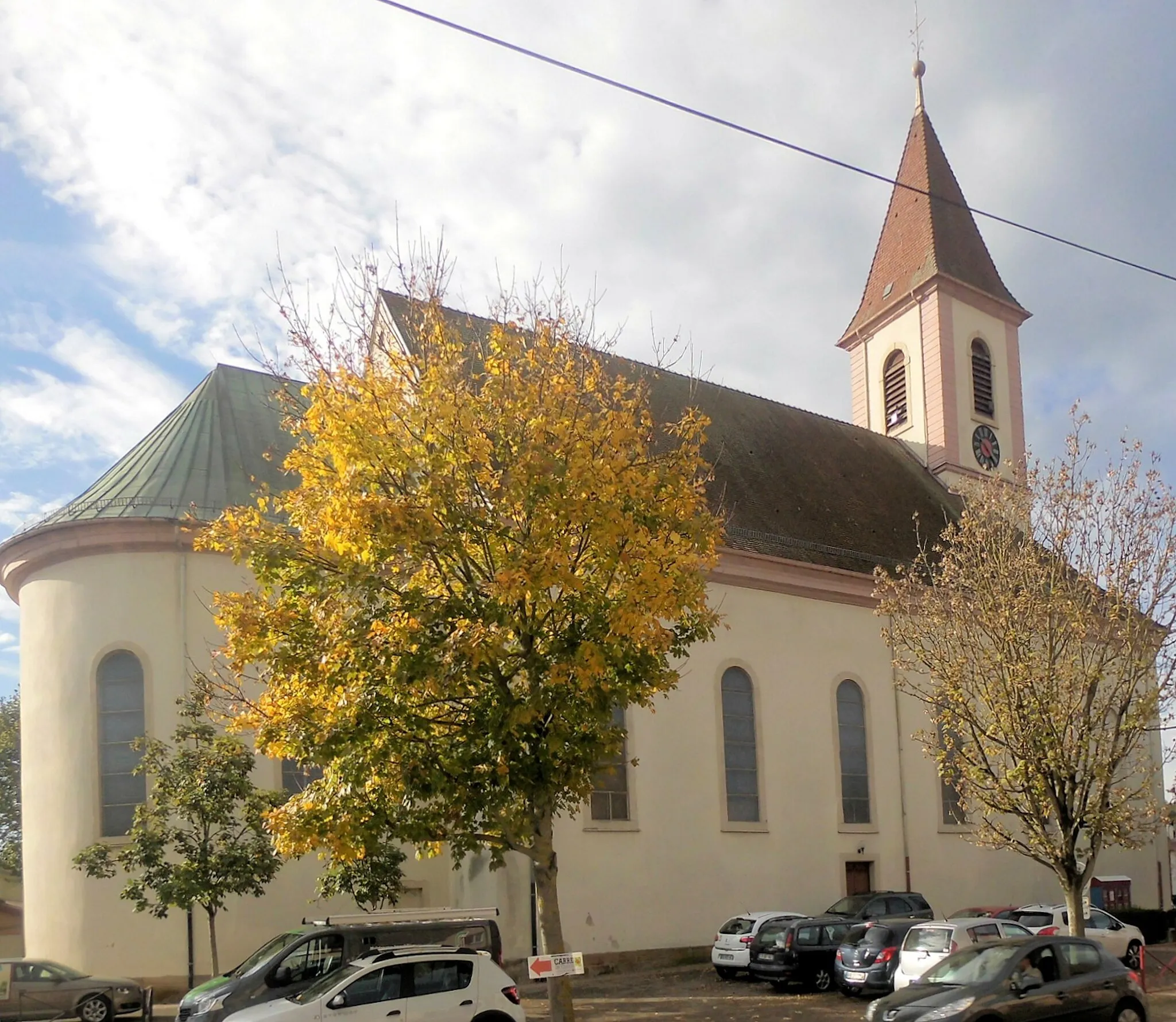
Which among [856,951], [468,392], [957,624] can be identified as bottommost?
[856,951]

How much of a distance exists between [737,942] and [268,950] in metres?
8.60

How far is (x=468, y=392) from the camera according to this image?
13492mm

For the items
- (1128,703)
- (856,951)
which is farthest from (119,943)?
(1128,703)

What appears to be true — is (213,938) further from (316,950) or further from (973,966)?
(973,966)

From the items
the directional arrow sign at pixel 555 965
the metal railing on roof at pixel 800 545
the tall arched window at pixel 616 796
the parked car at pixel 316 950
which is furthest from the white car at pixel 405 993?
the metal railing on roof at pixel 800 545

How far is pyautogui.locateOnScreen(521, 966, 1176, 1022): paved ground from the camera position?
17.6 metres

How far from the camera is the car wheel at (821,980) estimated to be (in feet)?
65.2

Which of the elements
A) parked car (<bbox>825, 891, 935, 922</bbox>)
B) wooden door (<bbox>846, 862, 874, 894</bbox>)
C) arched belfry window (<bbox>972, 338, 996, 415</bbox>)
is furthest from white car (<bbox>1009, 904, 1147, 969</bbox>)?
arched belfry window (<bbox>972, 338, 996, 415</bbox>)

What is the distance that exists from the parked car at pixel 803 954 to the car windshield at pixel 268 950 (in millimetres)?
8104

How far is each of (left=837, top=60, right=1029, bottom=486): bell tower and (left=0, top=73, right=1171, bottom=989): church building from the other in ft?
→ 0.91

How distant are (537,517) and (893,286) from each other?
93.1 feet

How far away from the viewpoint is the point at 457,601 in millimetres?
13086

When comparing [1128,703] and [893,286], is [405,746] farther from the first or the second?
[893,286]

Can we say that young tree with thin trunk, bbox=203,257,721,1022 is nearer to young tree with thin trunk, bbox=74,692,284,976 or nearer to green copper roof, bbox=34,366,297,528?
young tree with thin trunk, bbox=74,692,284,976
